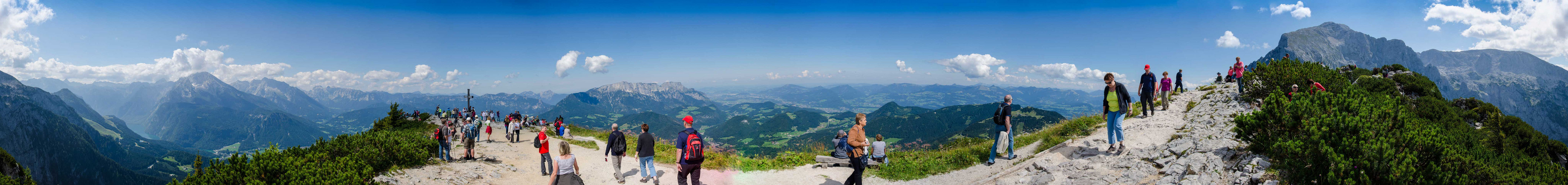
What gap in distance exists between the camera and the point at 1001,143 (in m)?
9.97

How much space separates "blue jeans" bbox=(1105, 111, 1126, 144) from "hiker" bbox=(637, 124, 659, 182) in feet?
28.9

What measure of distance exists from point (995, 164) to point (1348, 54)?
281m

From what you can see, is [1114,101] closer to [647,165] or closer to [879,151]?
[879,151]

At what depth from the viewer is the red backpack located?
26.2 feet

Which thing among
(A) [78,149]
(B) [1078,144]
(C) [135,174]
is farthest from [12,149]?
(B) [1078,144]

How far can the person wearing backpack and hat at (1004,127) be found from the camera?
30.4 ft

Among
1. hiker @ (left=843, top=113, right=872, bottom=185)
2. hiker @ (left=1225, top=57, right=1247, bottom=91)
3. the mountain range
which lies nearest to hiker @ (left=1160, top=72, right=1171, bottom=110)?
hiker @ (left=1225, top=57, right=1247, bottom=91)

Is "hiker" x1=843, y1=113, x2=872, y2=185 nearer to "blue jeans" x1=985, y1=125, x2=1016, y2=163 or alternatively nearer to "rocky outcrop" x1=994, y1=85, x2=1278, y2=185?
"rocky outcrop" x1=994, y1=85, x2=1278, y2=185

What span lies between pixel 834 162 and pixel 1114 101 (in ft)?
19.6

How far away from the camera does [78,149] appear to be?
172 meters

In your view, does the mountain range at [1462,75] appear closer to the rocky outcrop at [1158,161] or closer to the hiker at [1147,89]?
the hiker at [1147,89]

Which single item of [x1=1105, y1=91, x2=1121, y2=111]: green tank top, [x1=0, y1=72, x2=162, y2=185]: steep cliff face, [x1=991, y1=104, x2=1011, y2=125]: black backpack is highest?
[x1=1105, y1=91, x2=1121, y2=111]: green tank top

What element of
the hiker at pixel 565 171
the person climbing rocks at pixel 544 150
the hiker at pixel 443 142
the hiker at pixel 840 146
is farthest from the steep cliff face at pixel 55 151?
the hiker at pixel 840 146

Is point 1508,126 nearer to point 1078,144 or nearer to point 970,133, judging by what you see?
point 1078,144
